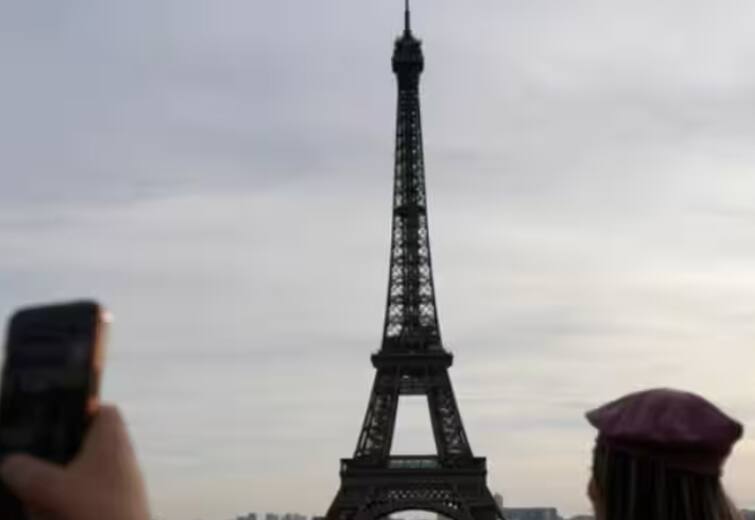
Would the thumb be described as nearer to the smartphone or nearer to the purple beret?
the smartphone

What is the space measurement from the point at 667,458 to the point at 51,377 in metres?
1.88

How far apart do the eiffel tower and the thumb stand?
186 feet

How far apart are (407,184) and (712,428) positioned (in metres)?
58.7

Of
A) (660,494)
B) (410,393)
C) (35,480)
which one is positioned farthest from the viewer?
(410,393)

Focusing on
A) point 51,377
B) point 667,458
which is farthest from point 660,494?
point 51,377

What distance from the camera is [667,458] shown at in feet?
9.43

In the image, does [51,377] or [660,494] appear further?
[660,494]

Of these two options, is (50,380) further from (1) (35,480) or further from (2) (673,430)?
(2) (673,430)

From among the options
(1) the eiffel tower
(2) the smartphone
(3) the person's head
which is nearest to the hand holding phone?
(2) the smartphone

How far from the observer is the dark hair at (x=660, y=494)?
2.87 m

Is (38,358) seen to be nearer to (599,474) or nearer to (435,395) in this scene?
(599,474)

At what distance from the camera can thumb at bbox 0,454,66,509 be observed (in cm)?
128

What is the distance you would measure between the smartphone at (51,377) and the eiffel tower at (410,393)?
186 feet

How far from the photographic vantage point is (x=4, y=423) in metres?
1.36
